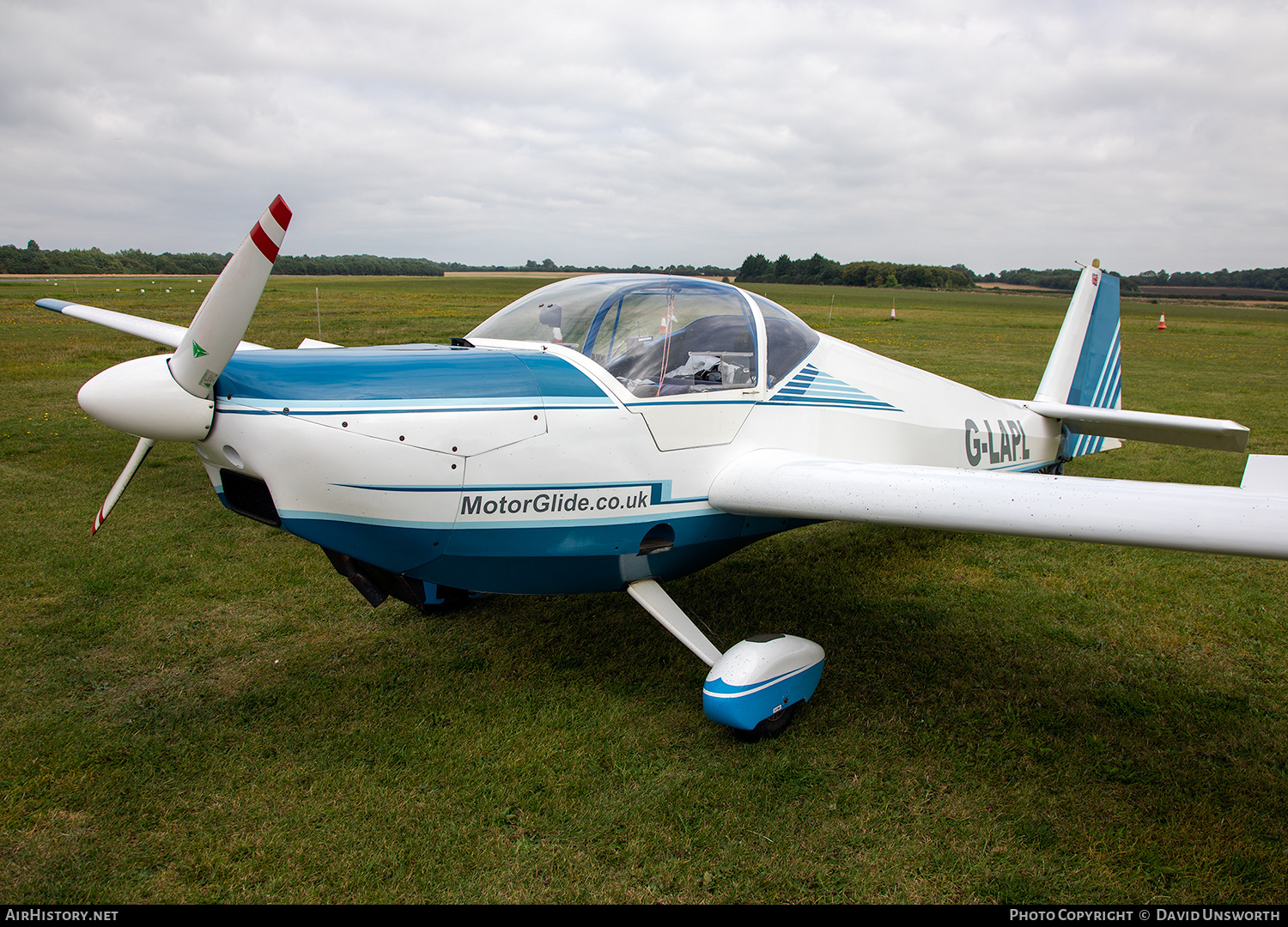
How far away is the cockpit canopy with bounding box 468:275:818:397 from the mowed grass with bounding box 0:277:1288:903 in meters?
1.64

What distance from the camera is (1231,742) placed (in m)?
3.46

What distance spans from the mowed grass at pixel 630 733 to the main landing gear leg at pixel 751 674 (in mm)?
163

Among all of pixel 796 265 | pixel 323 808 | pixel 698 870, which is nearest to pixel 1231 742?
pixel 698 870

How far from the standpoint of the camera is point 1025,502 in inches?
119

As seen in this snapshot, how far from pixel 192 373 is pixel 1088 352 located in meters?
6.81

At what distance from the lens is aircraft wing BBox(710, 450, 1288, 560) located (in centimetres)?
269

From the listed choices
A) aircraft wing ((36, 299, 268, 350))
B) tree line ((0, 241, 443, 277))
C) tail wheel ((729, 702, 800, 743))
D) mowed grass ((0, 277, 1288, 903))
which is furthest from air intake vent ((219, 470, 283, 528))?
tree line ((0, 241, 443, 277))

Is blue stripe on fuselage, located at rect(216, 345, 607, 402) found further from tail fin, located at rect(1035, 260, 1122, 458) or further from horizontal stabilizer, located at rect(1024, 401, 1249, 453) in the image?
tail fin, located at rect(1035, 260, 1122, 458)

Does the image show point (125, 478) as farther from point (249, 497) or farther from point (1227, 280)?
point (1227, 280)

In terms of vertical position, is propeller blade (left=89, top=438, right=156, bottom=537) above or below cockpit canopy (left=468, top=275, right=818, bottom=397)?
below

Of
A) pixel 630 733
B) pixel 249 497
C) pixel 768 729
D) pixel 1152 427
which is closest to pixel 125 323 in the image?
pixel 249 497

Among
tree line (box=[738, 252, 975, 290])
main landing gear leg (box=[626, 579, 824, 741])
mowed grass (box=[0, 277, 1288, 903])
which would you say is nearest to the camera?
mowed grass (box=[0, 277, 1288, 903])

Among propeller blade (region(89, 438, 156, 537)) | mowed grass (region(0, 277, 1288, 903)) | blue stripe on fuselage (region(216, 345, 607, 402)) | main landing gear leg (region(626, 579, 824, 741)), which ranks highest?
blue stripe on fuselage (region(216, 345, 607, 402))

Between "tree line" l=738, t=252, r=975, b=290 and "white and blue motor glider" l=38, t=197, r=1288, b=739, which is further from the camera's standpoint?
"tree line" l=738, t=252, r=975, b=290
